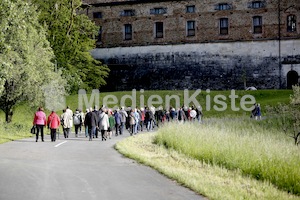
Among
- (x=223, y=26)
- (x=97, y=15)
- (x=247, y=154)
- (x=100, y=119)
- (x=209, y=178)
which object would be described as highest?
(x=97, y=15)

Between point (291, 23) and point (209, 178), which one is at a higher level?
point (291, 23)

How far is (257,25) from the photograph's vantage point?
47906 millimetres

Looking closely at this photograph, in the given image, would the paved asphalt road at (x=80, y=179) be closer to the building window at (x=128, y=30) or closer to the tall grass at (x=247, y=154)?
the tall grass at (x=247, y=154)

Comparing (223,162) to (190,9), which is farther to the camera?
(190,9)

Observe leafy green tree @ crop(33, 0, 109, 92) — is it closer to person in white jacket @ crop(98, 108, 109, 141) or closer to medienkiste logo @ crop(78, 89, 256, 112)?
medienkiste logo @ crop(78, 89, 256, 112)

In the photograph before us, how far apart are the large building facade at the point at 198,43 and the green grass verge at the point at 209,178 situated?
33171 millimetres

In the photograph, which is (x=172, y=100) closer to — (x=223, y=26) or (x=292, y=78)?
(x=223, y=26)

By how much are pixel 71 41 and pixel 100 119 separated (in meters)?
20.5

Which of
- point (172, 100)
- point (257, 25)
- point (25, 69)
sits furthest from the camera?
point (257, 25)

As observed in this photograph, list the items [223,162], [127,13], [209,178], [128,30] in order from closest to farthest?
[209,178] → [223,162] → [127,13] → [128,30]

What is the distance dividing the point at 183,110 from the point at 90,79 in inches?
646

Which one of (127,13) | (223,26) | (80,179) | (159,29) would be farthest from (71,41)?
(80,179)

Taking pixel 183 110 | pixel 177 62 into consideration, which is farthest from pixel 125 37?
pixel 183 110

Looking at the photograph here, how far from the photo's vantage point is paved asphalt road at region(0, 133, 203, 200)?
9.21m
